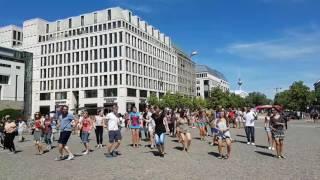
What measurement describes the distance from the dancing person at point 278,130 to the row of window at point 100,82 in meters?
61.3

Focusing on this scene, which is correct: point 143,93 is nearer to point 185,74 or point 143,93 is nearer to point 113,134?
point 185,74

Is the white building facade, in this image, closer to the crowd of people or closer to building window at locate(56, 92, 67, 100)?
building window at locate(56, 92, 67, 100)

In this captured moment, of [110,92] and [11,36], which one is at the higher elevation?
[11,36]

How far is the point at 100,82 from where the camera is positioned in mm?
79375

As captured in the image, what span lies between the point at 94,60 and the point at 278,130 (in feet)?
235

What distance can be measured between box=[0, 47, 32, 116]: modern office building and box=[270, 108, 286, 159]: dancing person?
73.8 m

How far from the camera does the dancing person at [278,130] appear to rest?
1257cm

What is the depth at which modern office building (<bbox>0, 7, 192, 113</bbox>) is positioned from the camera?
77.9 m

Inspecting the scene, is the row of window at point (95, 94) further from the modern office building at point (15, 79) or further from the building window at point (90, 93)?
the modern office building at point (15, 79)

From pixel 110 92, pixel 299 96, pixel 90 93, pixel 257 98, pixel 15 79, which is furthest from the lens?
pixel 257 98

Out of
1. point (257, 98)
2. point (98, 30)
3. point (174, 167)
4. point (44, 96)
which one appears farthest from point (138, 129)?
point (257, 98)

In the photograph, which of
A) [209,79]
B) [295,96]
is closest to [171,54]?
[295,96]

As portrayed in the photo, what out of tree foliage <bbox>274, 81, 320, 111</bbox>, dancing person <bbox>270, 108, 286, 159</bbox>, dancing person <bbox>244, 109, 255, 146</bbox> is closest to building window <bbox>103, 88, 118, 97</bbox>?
tree foliage <bbox>274, 81, 320, 111</bbox>

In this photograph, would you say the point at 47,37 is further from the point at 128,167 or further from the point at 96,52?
the point at 128,167
